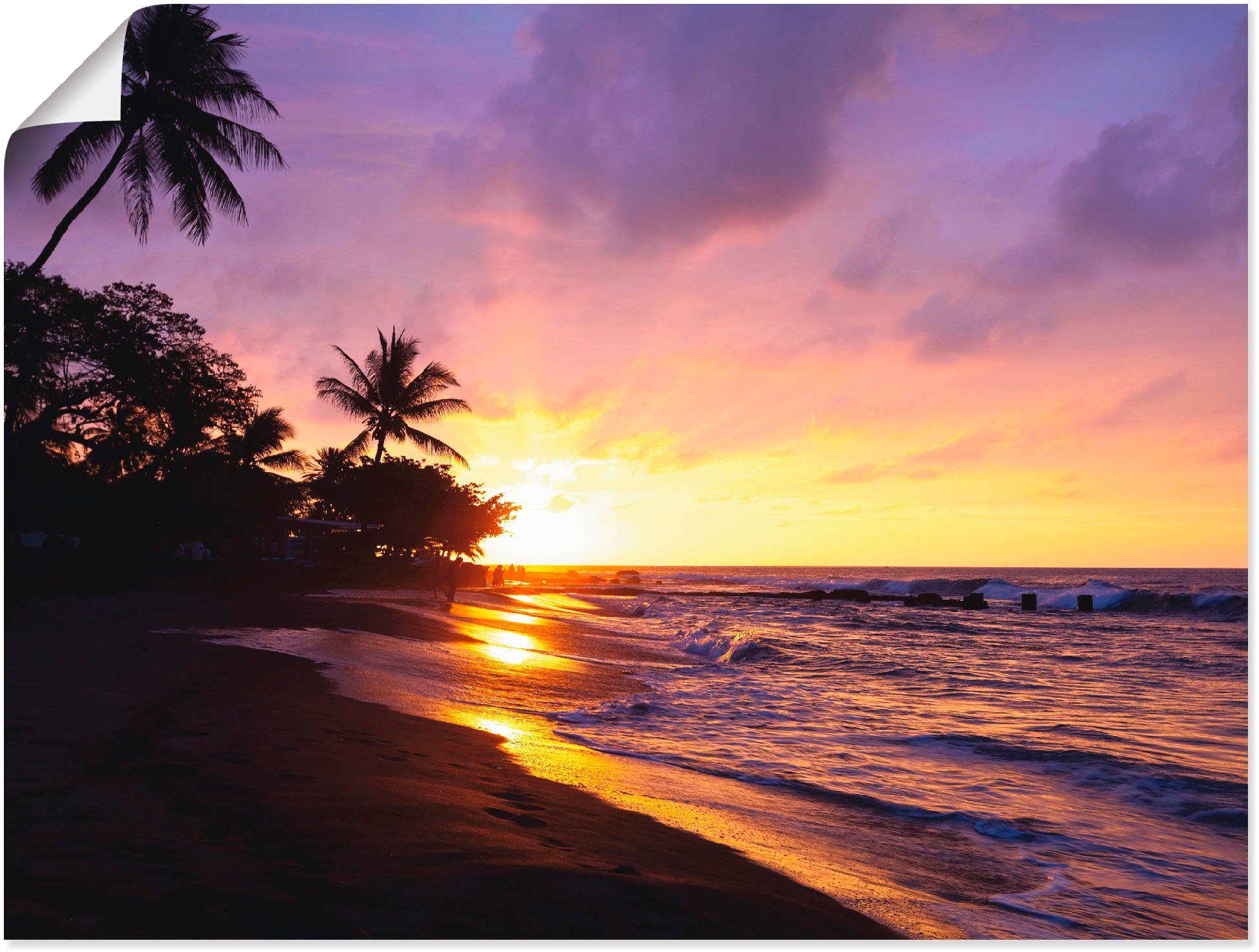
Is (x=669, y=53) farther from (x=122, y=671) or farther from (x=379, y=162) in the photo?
(x=122, y=671)

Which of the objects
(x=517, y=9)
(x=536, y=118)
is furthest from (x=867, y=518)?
(x=517, y=9)

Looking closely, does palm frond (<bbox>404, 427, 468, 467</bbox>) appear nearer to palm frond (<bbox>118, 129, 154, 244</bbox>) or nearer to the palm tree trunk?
palm frond (<bbox>118, 129, 154, 244</bbox>)

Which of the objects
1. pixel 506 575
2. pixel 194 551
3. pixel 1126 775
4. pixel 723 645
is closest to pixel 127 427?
pixel 723 645

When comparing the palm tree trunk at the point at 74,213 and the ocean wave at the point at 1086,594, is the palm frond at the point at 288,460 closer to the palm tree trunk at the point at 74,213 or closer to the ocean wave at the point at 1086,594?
the ocean wave at the point at 1086,594

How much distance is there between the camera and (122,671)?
6266 mm

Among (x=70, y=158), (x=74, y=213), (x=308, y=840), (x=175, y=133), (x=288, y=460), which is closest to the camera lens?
(x=308, y=840)

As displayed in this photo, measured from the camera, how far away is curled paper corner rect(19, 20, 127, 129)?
448 centimetres

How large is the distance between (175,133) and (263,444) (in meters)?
17.6

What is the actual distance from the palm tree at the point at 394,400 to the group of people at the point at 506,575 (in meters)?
14.6

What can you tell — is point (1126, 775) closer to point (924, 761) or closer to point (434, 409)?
point (924, 761)

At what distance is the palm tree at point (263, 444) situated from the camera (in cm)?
1980

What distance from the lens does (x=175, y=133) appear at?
1130cm

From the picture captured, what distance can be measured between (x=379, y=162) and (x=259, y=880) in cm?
519

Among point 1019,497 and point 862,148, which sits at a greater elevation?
point 862,148
